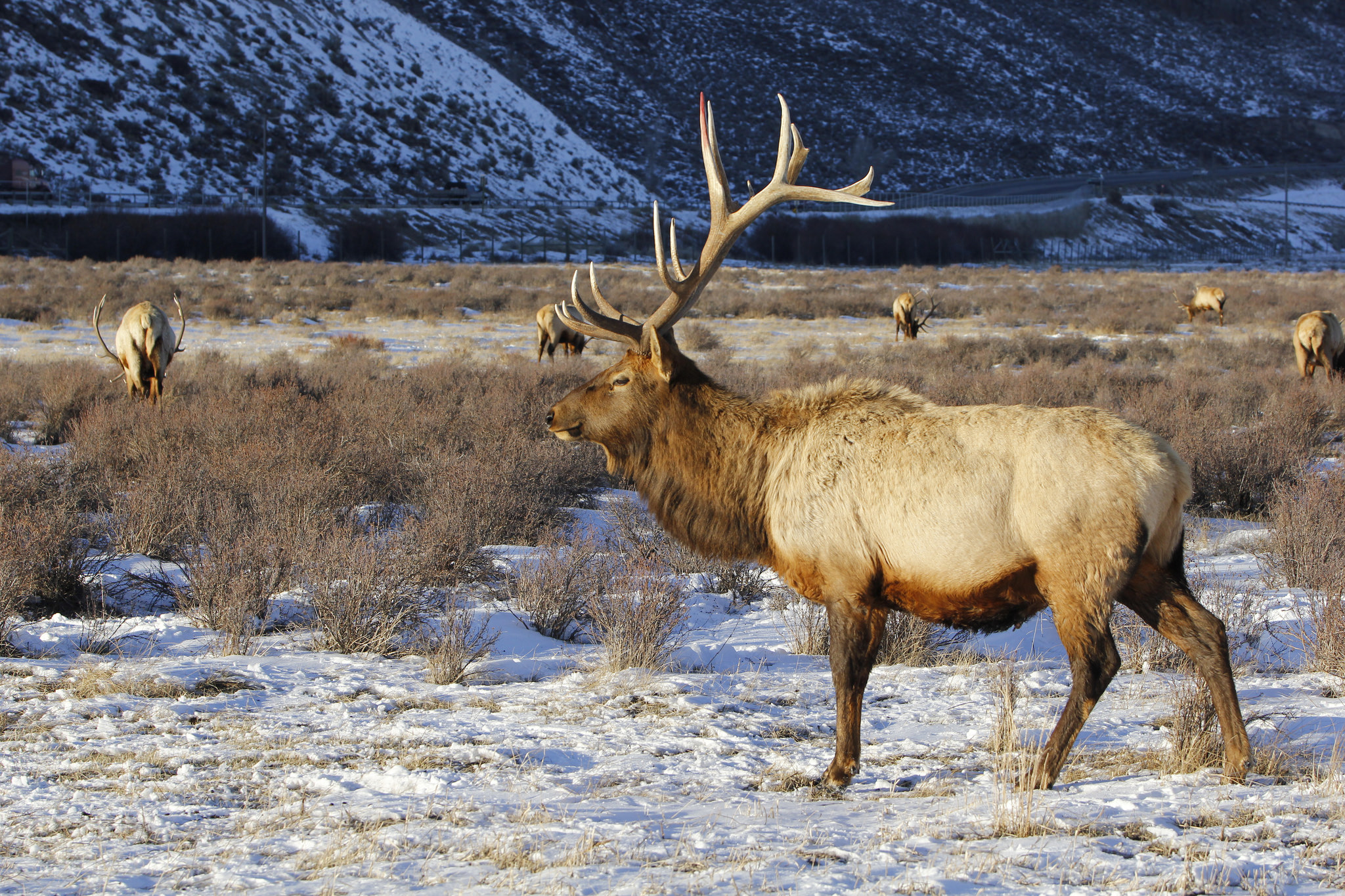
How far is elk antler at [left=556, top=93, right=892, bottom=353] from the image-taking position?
5160mm

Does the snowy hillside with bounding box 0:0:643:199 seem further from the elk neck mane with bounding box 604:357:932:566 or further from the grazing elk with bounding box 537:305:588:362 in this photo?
the elk neck mane with bounding box 604:357:932:566

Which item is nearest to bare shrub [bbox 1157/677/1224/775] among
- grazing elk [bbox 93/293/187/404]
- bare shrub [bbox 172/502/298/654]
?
→ bare shrub [bbox 172/502/298/654]

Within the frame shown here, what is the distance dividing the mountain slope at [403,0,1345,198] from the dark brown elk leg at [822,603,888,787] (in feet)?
241

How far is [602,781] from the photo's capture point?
4.04m

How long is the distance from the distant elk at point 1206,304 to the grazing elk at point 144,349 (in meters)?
23.4

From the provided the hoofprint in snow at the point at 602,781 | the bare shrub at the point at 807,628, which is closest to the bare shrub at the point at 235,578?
the hoofprint in snow at the point at 602,781

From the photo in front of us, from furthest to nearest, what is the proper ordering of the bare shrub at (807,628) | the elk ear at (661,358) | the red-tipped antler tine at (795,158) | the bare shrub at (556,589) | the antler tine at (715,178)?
the bare shrub at (556,589), the bare shrub at (807,628), the red-tipped antler tine at (795,158), the antler tine at (715,178), the elk ear at (661,358)

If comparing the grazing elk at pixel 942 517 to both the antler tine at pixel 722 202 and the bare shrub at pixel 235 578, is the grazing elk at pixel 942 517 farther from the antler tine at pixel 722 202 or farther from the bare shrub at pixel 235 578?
the bare shrub at pixel 235 578

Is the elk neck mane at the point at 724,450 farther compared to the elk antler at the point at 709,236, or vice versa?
the elk antler at the point at 709,236

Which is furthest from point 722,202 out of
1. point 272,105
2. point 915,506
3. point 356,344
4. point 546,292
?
point 272,105

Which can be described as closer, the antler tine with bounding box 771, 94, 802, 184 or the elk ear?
the elk ear

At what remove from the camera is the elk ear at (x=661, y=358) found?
5.08m

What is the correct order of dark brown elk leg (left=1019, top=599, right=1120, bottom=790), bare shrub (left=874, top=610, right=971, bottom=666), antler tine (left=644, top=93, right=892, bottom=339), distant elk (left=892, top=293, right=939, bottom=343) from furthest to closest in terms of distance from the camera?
distant elk (left=892, top=293, right=939, bottom=343) < bare shrub (left=874, top=610, right=971, bottom=666) < antler tine (left=644, top=93, right=892, bottom=339) < dark brown elk leg (left=1019, top=599, right=1120, bottom=790)

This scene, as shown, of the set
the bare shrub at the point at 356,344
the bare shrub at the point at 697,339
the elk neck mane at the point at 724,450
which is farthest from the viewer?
the bare shrub at the point at 697,339
